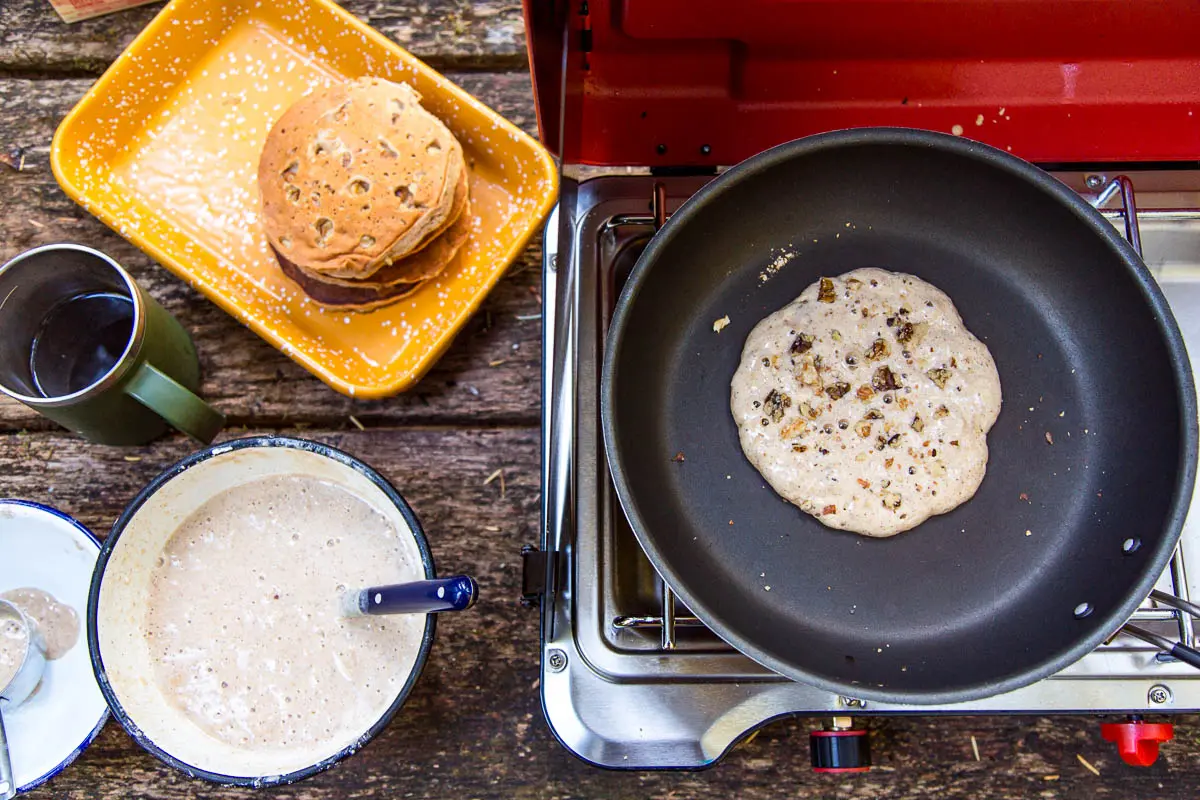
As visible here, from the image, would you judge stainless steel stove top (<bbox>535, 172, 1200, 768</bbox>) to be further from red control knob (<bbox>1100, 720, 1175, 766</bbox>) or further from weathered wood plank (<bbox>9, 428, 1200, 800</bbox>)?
weathered wood plank (<bbox>9, 428, 1200, 800</bbox>)

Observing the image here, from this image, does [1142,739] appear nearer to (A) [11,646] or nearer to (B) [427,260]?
(B) [427,260]

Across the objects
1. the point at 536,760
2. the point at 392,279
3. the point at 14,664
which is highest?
the point at 392,279

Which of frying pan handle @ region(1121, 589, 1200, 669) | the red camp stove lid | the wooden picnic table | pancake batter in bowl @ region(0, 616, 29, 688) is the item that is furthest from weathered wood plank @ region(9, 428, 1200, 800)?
the red camp stove lid

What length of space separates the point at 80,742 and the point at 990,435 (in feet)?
2.70

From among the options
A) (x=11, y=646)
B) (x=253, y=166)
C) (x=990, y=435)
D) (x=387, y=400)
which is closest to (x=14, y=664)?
(x=11, y=646)

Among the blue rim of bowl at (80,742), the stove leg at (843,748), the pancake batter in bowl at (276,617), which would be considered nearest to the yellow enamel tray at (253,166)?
the pancake batter in bowl at (276,617)

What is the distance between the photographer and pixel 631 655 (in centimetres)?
69

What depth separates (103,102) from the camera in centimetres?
84

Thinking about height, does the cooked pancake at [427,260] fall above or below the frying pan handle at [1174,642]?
above

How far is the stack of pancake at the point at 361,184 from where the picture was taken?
0.76 m

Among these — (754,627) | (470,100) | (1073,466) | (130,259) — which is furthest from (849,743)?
(130,259)

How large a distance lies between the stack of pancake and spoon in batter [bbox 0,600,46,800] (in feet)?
1.34

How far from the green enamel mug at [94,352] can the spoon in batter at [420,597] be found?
0.69 ft

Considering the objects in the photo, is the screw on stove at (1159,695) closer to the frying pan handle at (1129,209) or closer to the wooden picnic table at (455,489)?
the wooden picnic table at (455,489)
